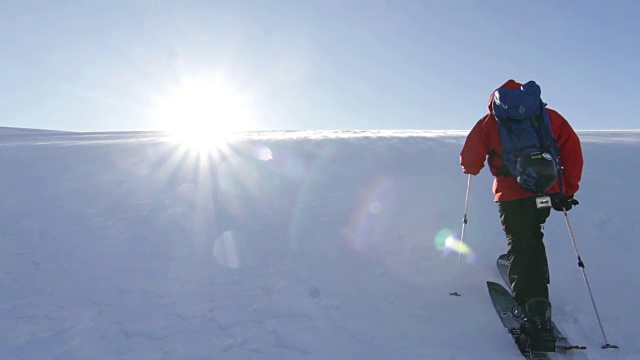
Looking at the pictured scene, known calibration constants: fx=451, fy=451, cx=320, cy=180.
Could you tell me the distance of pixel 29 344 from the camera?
12.7ft

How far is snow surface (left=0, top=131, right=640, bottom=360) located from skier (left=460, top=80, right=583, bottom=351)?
0.47 metres

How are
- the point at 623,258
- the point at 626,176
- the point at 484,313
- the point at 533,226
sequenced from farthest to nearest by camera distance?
the point at 626,176
the point at 623,258
the point at 484,313
the point at 533,226

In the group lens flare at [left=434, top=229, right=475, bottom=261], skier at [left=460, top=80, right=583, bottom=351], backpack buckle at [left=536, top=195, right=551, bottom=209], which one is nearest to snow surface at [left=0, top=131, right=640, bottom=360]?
lens flare at [left=434, top=229, right=475, bottom=261]

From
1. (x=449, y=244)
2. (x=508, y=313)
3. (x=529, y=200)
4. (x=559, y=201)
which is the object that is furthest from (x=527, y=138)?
(x=449, y=244)

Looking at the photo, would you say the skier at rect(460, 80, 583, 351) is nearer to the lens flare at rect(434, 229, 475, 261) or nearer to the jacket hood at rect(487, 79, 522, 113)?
the jacket hood at rect(487, 79, 522, 113)

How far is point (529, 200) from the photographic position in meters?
4.13

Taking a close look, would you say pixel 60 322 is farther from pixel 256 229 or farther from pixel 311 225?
pixel 311 225

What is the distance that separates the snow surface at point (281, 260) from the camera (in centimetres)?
402

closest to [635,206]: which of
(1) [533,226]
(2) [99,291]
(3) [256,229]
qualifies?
(1) [533,226]

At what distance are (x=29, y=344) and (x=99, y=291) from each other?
0.89 meters

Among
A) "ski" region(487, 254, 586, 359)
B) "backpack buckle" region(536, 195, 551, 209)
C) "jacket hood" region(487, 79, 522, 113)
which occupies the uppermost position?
"jacket hood" region(487, 79, 522, 113)

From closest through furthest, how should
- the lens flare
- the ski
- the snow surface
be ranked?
1. the ski
2. the snow surface
3. the lens flare

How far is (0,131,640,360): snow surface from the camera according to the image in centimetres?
402

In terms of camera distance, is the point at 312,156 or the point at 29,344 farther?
the point at 312,156
